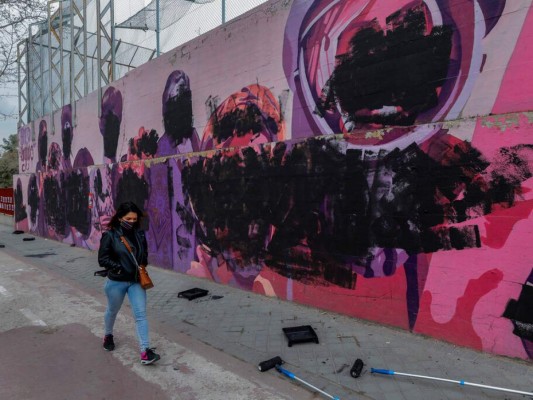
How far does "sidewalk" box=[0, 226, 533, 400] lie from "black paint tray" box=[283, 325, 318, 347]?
0.06 metres

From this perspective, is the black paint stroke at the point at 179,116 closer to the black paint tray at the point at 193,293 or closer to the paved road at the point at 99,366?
the black paint tray at the point at 193,293

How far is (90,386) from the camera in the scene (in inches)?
134

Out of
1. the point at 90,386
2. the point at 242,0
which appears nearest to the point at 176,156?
the point at 242,0

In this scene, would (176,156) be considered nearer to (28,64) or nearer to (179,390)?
(179,390)

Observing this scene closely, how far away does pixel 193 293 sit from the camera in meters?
6.10

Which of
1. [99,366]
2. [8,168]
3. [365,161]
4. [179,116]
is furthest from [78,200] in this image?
[8,168]

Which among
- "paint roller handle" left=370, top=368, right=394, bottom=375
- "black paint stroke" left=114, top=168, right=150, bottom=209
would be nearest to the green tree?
"black paint stroke" left=114, top=168, right=150, bottom=209

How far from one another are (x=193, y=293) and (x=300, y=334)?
2.30 m

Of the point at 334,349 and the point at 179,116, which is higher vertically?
the point at 179,116

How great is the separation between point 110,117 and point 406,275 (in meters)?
8.39

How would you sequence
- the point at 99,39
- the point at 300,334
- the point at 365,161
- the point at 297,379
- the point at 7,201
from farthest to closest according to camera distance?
the point at 7,201, the point at 99,39, the point at 365,161, the point at 300,334, the point at 297,379

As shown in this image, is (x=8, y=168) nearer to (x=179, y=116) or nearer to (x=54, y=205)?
(x=54, y=205)

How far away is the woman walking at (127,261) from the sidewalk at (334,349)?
44 cm

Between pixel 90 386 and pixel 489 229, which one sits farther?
pixel 489 229
